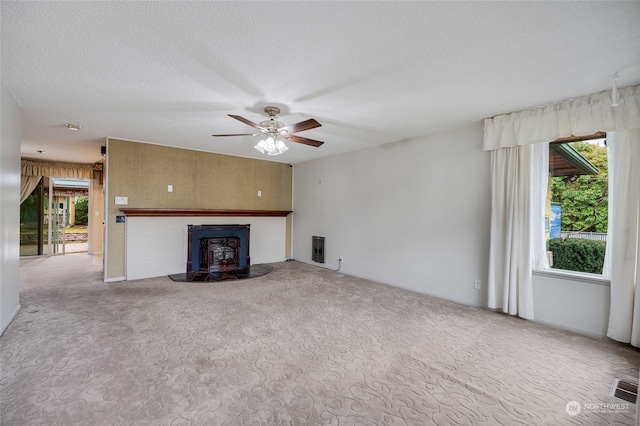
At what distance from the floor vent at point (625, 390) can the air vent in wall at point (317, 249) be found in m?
4.55

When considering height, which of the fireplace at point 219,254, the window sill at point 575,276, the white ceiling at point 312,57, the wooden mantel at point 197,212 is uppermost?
the white ceiling at point 312,57

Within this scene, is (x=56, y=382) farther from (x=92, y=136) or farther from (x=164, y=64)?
(x=92, y=136)

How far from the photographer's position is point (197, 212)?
5.41 metres

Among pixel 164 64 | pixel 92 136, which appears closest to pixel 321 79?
pixel 164 64

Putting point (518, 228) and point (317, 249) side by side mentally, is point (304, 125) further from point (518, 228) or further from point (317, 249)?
point (317, 249)

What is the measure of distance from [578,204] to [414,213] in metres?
1.91

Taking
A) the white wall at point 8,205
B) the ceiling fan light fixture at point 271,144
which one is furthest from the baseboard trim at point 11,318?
the ceiling fan light fixture at point 271,144

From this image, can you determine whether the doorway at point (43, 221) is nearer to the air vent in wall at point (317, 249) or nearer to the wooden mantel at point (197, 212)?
the wooden mantel at point (197, 212)

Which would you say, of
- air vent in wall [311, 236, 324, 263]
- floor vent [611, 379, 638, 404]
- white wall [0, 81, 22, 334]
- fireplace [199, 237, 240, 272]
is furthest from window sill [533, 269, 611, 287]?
white wall [0, 81, 22, 334]

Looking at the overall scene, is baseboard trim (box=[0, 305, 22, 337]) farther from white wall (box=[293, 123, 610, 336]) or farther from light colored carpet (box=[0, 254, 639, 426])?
white wall (box=[293, 123, 610, 336])

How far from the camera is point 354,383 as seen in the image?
203cm

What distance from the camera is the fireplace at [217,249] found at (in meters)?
5.37

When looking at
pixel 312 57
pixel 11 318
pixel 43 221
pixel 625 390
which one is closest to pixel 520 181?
pixel 625 390

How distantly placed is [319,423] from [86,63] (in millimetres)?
3210
